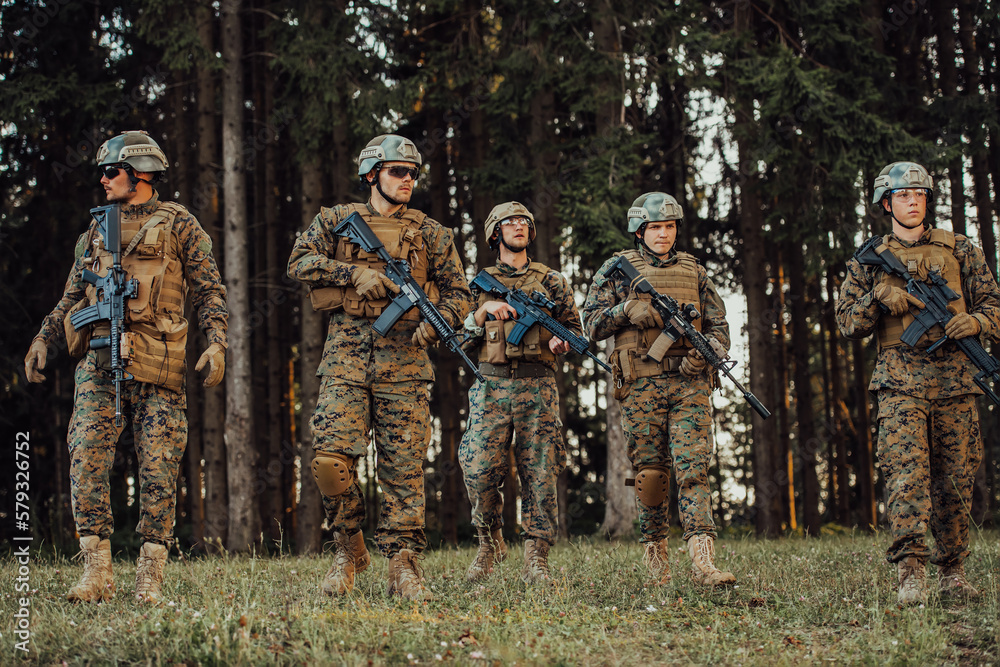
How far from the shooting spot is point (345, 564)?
19.6 feet

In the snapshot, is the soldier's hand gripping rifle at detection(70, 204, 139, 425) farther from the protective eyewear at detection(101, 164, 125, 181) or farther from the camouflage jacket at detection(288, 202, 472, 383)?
the camouflage jacket at detection(288, 202, 472, 383)

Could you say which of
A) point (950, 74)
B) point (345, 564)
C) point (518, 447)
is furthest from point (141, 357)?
point (950, 74)

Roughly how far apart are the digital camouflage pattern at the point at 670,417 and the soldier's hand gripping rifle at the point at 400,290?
1.49 meters

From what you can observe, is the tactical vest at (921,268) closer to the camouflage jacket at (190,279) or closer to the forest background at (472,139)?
the camouflage jacket at (190,279)

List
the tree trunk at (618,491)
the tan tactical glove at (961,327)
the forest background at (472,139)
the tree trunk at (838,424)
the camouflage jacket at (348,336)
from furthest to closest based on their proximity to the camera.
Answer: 1. the tree trunk at (838,424)
2. the forest background at (472,139)
3. the tree trunk at (618,491)
4. the tan tactical glove at (961,327)
5. the camouflage jacket at (348,336)

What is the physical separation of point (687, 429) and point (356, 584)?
2.52m

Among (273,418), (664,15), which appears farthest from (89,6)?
(664,15)

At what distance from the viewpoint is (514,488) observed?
19656mm

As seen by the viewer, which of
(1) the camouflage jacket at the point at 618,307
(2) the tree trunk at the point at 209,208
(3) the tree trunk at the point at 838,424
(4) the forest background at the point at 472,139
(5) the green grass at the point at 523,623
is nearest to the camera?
(5) the green grass at the point at 523,623

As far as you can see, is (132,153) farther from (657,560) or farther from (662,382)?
(657,560)

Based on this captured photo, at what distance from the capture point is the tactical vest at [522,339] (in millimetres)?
7113

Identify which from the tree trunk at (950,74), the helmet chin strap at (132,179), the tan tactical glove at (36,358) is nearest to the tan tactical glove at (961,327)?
the helmet chin strap at (132,179)

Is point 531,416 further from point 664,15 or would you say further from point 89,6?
point 89,6

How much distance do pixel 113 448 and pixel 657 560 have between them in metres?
3.75
